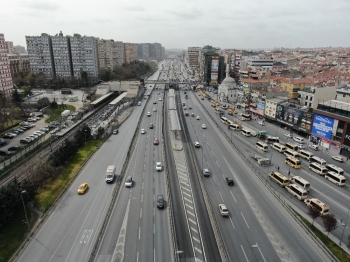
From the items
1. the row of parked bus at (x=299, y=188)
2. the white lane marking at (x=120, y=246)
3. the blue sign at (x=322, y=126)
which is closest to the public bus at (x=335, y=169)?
the row of parked bus at (x=299, y=188)

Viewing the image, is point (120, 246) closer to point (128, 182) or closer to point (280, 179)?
point (128, 182)

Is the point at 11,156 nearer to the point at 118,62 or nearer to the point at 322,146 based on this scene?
the point at 322,146

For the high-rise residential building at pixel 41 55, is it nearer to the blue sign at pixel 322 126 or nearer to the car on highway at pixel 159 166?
the car on highway at pixel 159 166

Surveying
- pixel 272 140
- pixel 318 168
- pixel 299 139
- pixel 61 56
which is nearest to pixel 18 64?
pixel 61 56

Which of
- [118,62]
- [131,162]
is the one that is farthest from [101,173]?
[118,62]

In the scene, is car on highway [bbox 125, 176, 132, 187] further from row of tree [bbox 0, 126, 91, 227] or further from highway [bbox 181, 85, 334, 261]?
row of tree [bbox 0, 126, 91, 227]
